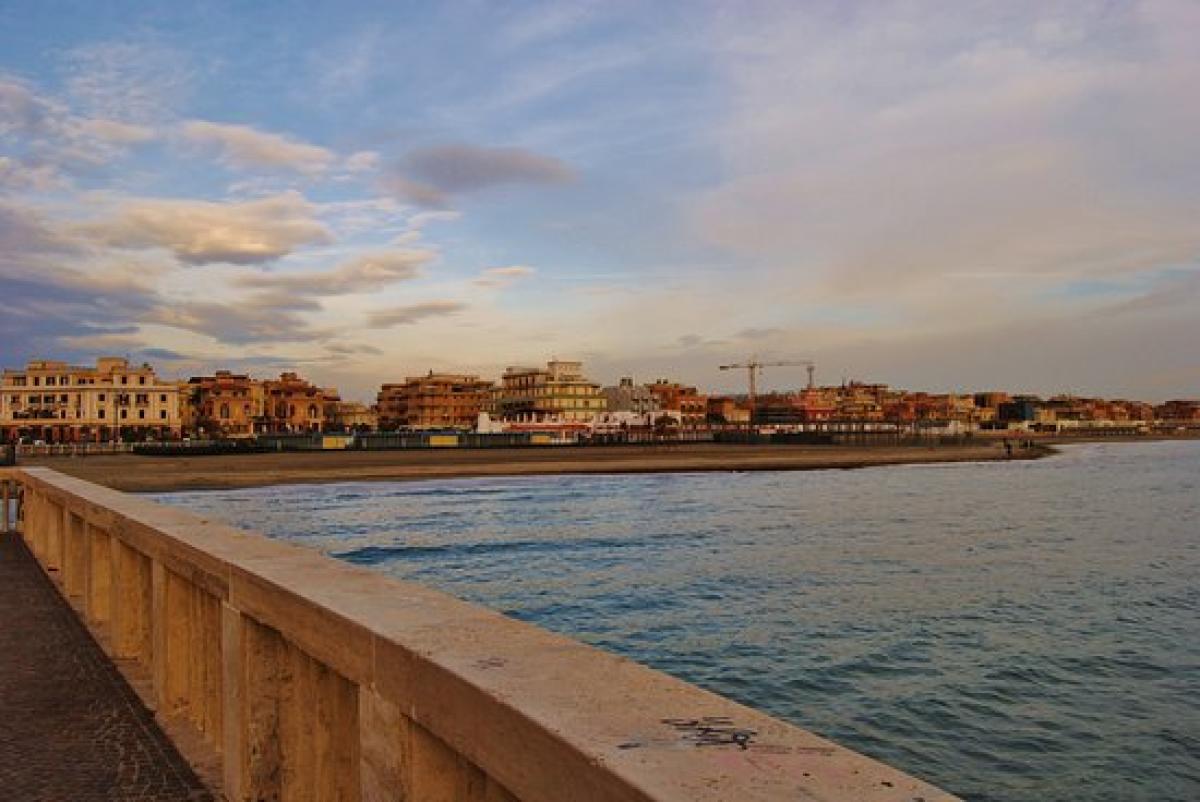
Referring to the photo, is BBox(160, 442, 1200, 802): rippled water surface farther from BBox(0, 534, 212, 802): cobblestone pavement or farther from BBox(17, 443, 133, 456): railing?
BBox(17, 443, 133, 456): railing

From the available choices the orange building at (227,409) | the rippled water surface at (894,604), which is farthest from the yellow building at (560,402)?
the rippled water surface at (894,604)

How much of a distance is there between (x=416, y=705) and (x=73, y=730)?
4374 millimetres

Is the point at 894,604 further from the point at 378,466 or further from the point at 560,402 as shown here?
the point at 560,402

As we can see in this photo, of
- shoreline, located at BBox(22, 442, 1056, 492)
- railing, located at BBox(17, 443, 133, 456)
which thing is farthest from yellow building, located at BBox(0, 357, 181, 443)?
shoreline, located at BBox(22, 442, 1056, 492)

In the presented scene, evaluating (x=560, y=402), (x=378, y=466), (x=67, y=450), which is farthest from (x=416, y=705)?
(x=560, y=402)

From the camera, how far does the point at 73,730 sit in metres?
6.38

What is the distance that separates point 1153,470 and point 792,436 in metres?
91.0

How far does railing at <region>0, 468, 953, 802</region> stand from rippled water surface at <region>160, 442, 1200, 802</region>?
8.44 m

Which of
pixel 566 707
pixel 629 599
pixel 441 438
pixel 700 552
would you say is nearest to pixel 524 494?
pixel 700 552

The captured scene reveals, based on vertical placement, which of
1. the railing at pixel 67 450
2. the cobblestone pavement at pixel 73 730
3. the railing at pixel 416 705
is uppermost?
the railing at pixel 416 705

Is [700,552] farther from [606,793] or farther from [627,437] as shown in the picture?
[627,437]

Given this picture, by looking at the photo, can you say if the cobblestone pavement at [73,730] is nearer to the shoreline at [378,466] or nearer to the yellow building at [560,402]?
the shoreline at [378,466]

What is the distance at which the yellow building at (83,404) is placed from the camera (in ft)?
504

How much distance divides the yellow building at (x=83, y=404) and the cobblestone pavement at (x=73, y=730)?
6070 inches
